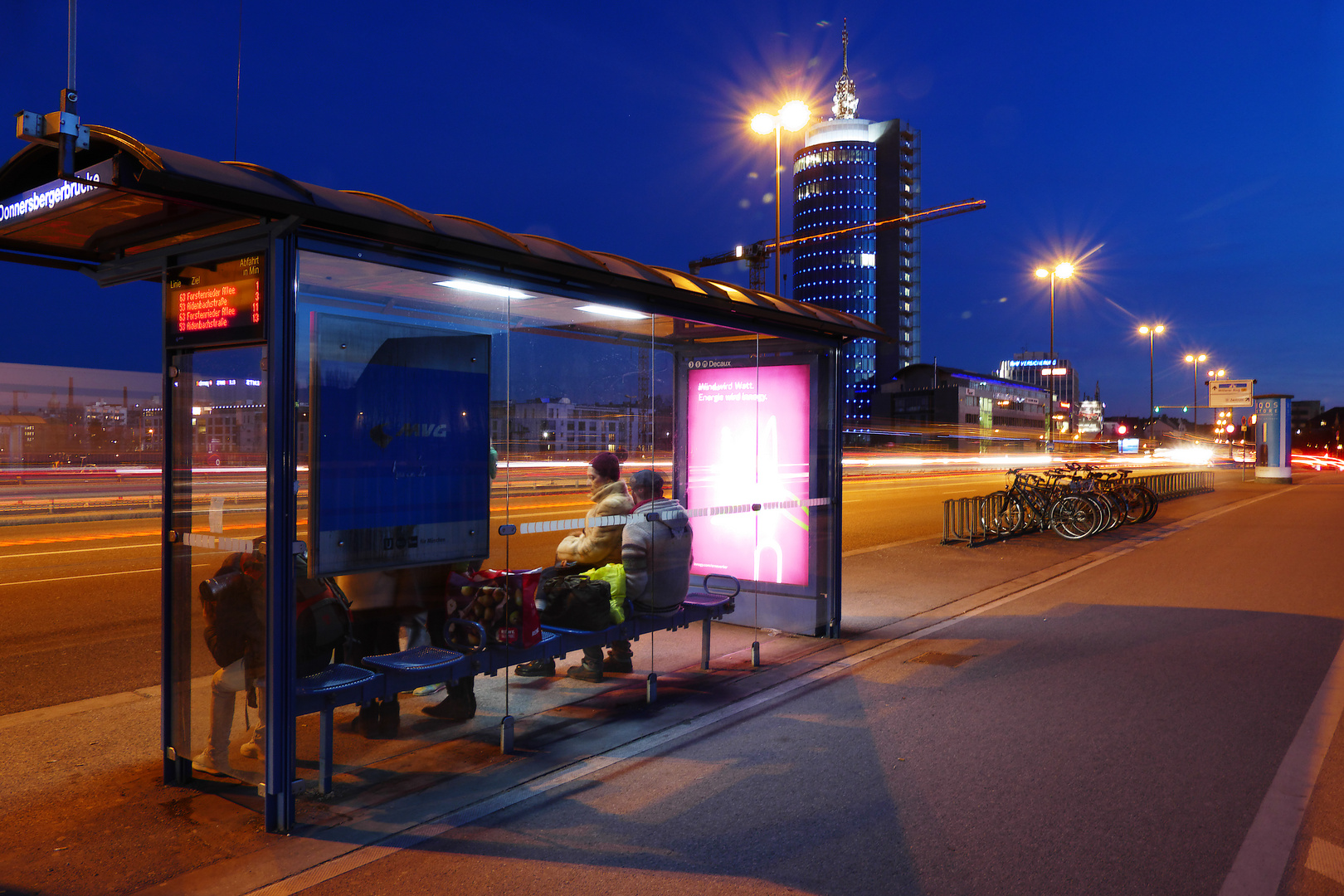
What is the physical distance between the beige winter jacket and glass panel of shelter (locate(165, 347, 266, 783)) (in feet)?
7.91

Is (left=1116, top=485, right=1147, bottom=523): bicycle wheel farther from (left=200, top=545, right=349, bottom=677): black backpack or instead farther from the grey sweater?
(left=200, top=545, right=349, bottom=677): black backpack

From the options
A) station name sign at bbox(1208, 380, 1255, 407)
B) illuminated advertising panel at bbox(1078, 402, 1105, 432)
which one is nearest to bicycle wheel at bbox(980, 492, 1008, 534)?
station name sign at bbox(1208, 380, 1255, 407)

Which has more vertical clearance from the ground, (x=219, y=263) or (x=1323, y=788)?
(x=219, y=263)

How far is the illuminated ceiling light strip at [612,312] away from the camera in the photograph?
6051mm

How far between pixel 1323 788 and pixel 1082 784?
1.13 m

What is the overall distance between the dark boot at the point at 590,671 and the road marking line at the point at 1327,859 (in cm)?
398

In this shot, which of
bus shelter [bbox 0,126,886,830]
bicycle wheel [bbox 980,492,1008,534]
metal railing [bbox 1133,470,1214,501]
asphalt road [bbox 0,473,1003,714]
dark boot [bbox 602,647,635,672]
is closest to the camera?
bus shelter [bbox 0,126,886,830]

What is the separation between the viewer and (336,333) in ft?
14.4

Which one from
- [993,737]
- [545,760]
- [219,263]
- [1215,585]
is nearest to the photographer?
[219,263]

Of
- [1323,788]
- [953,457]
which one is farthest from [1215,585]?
[953,457]

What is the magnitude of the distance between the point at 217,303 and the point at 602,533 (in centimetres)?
292

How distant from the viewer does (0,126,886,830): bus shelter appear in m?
3.80

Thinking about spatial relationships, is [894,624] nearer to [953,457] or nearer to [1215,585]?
[1215,585]

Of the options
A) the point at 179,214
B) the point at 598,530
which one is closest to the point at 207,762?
the point at 179,214
